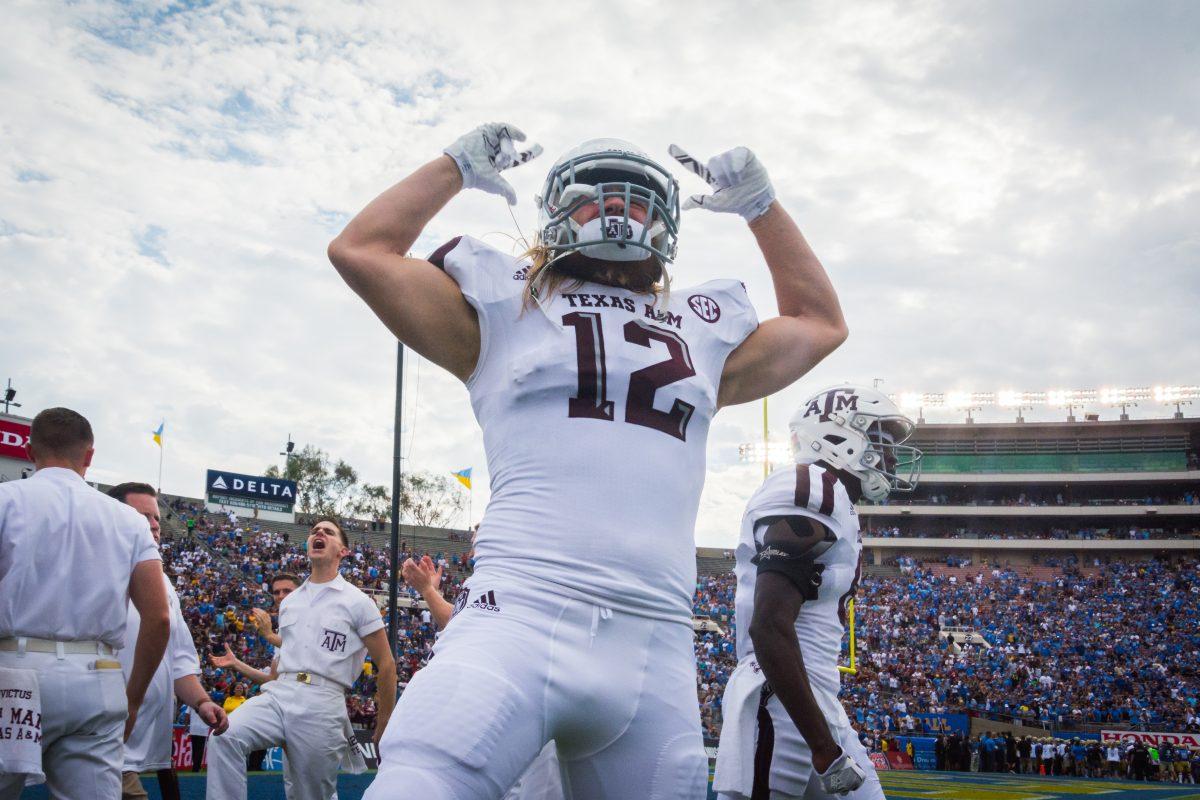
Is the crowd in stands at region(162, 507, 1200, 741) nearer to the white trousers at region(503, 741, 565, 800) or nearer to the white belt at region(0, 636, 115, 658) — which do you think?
the white belt at region(0, 636, 115, 658)

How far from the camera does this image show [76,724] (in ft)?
13.4

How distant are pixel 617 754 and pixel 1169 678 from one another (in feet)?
130

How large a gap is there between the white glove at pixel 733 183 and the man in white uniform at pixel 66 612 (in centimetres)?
303

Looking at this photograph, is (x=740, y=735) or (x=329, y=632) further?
(x=329, y=632)

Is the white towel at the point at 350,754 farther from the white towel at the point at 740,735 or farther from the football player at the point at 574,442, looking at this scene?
the football player at the point at 574,442

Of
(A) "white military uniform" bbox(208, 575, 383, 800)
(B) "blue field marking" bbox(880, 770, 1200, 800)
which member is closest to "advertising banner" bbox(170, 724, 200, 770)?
(A) "white military uniform" bbox(208, 575, 383, 800)

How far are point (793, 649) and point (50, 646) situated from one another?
3.07 meters

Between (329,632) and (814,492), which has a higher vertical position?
(814,492)

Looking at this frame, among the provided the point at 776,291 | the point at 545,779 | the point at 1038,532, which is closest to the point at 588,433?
the point at 545,779

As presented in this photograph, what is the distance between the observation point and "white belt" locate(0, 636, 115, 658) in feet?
13.3

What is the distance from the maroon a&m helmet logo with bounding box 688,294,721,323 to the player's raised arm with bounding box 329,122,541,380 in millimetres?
625

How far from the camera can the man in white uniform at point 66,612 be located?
4.07 meters

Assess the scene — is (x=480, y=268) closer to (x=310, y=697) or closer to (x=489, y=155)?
(x=489, y=155)

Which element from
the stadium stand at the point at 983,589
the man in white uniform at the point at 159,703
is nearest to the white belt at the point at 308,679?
the man in white uniform at the point at 159,703
